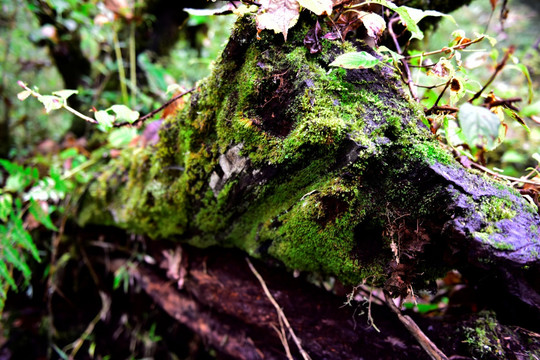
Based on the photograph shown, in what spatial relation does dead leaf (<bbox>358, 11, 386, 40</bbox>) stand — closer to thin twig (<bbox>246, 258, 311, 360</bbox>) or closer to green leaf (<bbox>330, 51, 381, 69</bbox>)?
green leaf (<bbox>330, 51, 381, 69</bbox>)

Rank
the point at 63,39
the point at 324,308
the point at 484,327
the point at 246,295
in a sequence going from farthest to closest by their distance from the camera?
the point at 63,39
the point at 246,295
the point at 324,308
the point at 484,327

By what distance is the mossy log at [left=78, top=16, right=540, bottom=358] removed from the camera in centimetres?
84

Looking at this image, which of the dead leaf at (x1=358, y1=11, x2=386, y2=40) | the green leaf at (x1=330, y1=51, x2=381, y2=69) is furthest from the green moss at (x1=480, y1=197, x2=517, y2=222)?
the dead leaf at (x1=358, y1=11, x2=386, y2=40)

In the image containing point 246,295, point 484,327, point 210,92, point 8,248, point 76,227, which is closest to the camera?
point 484,327

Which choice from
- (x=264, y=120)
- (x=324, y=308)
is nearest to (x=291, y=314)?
(x=324, y=308)

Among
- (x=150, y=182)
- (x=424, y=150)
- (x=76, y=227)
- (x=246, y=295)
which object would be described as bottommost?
(x=76, y=227)

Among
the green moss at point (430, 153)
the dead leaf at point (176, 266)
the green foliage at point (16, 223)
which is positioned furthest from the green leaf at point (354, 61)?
the green foliage at point (16, 223)

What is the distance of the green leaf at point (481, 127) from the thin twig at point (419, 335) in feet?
2.03

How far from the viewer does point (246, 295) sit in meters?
1.47

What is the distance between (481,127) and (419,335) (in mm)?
777

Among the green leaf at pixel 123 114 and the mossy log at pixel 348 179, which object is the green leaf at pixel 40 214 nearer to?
the green leaf at pixel 123 114

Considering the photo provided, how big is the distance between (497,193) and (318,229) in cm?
59

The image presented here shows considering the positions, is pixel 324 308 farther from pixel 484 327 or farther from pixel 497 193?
pixel 497 193

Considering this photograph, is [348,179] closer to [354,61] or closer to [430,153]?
[430,153]
